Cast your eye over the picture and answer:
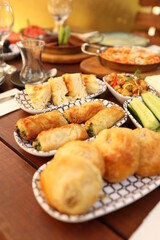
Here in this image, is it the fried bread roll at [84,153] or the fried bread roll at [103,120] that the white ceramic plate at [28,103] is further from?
the fried bread roll at [84,153]

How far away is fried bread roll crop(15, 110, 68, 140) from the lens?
40.1 inches

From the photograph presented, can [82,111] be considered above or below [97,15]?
above

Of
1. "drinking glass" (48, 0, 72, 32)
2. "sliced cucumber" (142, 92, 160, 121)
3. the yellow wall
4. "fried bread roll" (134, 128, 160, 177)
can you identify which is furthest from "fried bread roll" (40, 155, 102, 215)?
the yellow wall

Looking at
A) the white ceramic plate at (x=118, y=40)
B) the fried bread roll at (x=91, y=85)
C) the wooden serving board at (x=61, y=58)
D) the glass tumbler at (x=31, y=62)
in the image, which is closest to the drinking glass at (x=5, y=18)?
the glass tumbler at (x=31, y=62)

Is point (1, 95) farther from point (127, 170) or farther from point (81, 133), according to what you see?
point (127, 170)

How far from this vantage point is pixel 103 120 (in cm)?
110

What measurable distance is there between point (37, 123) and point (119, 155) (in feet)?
1.34

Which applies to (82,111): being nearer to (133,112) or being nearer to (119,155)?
(133,112)

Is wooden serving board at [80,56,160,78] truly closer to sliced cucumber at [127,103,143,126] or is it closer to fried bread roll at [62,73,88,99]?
fried bread roll at [62,73,88,99]

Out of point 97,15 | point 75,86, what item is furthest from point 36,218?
point 97,15

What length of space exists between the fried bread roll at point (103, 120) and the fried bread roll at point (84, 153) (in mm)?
299

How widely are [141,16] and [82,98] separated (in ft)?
8.37

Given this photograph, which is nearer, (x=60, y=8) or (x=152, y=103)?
(x=152, y=103)

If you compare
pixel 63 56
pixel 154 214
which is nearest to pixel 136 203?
pixel 154 214
